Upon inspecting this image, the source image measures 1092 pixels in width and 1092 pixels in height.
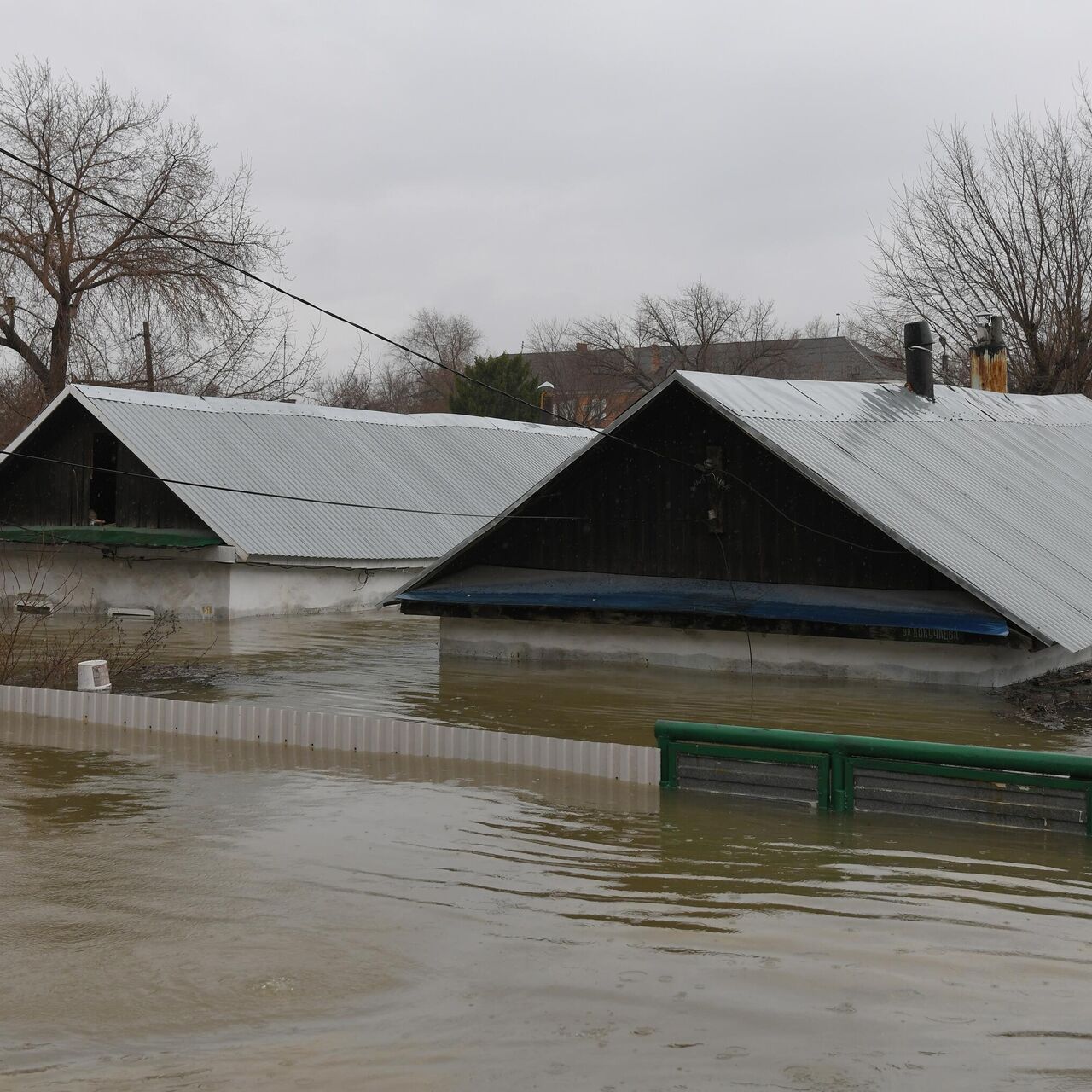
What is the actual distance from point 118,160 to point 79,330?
17.1 ft

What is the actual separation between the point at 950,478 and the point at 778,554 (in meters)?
3.58

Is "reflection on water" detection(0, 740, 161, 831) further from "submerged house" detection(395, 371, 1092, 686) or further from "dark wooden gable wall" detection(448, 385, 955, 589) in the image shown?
"dark wooden gable wall" detection(448, 385, 955, 589)

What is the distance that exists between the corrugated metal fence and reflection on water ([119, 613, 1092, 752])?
2.45 m

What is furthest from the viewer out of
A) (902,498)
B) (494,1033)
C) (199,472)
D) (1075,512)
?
(199,472)

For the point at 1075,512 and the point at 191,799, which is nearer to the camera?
the point at 191,799

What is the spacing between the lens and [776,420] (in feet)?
65.3

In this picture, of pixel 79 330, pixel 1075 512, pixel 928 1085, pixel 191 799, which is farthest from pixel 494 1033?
pixel 79 330

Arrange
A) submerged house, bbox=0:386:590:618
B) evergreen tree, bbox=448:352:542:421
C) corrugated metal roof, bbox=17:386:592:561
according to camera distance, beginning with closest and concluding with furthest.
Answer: submerged house, bbox=0:386:590:618 → corrugated metal roof, bbox=17:386:592:561 → evergreen tree, bbox=448:352:542:421

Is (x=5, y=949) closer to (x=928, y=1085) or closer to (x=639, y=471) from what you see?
(x=928, y=1085)

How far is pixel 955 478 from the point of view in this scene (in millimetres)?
21641

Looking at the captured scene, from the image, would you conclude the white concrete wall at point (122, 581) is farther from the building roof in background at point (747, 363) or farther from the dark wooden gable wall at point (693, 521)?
the building roof in background at point (747, 363)

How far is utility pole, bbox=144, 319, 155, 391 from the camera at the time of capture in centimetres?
4541

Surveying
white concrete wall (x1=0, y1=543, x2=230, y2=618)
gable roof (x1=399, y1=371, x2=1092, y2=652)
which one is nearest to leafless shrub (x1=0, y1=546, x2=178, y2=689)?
white concrete wall (x1=0, y1=543, x2=230, y2=618)

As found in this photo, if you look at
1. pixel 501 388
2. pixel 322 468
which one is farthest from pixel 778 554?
pixel 501 388
